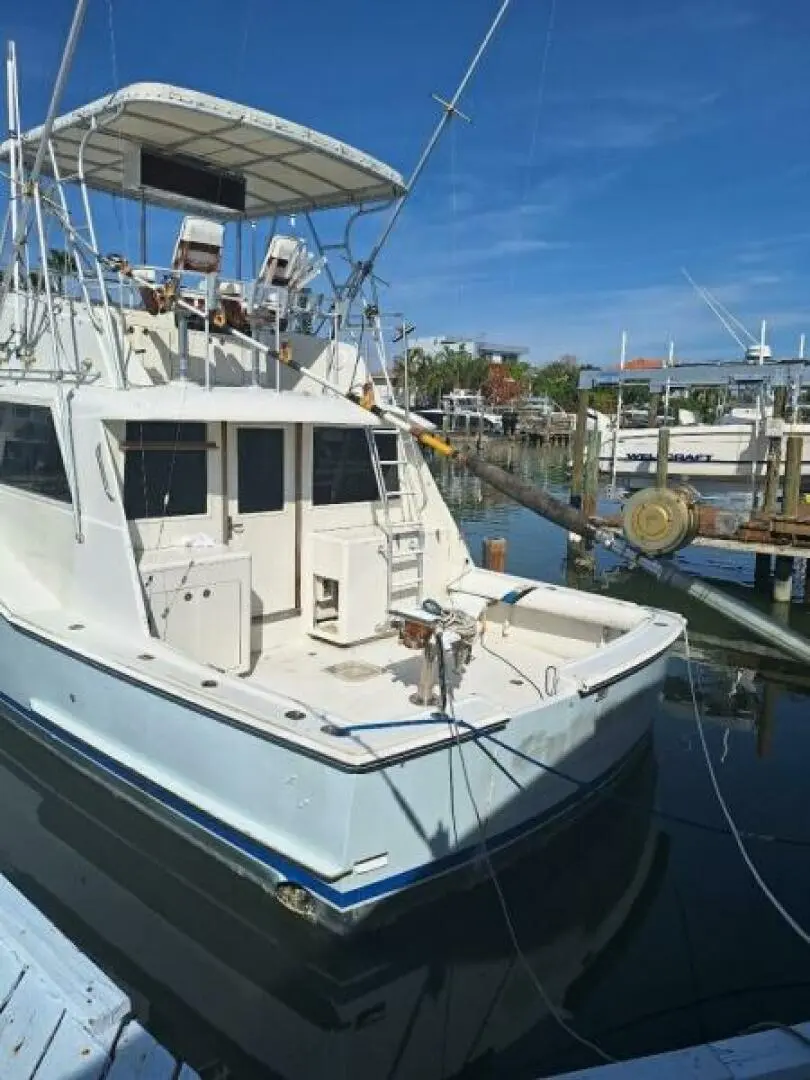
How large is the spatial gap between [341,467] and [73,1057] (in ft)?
16.9

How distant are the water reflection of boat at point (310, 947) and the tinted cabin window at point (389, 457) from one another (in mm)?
3183

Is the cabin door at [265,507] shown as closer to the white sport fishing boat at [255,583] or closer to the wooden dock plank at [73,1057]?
the white sport fishing boat at [255,583]

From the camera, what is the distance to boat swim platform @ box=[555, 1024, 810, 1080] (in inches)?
103

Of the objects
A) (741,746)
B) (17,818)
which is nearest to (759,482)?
(741,746)

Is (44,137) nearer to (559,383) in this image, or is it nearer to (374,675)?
(374,675)

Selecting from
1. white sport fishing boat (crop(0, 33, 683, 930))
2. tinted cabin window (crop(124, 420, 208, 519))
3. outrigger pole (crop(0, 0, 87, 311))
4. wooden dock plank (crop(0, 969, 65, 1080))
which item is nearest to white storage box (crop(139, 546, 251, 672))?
white sport fishing boat (crop(0, 33, 683, 930))

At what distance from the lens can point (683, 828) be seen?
5.97m

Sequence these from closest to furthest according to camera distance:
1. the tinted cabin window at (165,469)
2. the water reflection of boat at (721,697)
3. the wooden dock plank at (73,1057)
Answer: the wooden dock plank at (73,1057)
the tinted cabin window at (165,469)
the water reflection of boat at (721,697)

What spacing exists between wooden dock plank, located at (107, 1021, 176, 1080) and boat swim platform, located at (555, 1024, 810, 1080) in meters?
1.21

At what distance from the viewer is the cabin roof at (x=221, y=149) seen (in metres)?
5.92

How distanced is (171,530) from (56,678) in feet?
4.20

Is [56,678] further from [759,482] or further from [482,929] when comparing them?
[759,482]

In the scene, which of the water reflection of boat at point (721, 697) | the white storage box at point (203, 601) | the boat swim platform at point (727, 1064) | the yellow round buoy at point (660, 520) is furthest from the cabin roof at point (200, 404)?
the boat swim platform at point (727, 1064)

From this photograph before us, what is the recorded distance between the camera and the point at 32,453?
640cm
